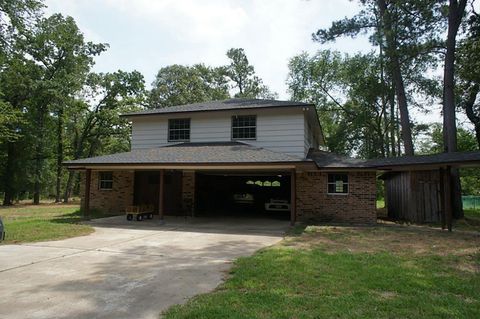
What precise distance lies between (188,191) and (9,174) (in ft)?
65.2

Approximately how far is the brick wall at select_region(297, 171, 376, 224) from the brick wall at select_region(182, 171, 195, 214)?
479 cm

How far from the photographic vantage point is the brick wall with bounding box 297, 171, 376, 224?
14297mm

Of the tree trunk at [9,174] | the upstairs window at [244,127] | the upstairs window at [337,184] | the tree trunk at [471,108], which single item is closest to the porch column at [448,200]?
the upstairs window at [337,184]

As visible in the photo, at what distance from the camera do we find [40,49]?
29797mm

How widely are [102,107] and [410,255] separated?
102 feet

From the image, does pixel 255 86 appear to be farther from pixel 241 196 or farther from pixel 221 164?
pixel 221 164

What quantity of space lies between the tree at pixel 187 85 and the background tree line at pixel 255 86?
0.47 feet

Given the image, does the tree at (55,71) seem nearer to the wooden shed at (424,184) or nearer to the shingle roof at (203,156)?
the shingle roof at (203,156)

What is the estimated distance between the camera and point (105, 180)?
1728cm

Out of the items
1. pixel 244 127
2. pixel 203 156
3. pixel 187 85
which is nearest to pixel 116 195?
pixel 203 156

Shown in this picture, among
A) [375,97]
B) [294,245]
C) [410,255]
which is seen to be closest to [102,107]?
[375,97]

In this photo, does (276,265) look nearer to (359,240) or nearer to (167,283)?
(167,283)

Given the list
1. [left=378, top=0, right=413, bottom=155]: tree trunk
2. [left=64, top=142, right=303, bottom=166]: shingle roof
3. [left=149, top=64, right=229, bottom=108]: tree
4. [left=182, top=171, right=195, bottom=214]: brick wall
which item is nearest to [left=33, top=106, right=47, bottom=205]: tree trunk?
[left=149, top=64, right=229, bottom=108]: tree

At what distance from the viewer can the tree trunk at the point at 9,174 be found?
28.1 metres
